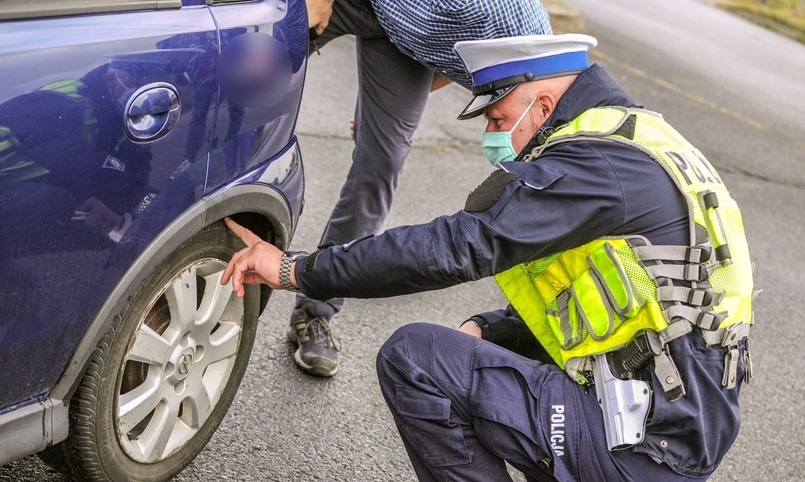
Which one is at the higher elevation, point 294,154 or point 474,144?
point 294,154

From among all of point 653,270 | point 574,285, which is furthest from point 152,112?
point 653,270

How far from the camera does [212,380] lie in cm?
271

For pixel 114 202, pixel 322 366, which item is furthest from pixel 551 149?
pixel 322 366

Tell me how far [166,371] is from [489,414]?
0.83 metres

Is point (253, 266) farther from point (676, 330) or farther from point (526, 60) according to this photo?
point (676, 330)

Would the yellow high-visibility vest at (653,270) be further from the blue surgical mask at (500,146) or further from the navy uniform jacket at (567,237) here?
the blue surgical mask at (500,146)

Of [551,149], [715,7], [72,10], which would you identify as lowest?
[715,7]

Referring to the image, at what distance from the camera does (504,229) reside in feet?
7.20

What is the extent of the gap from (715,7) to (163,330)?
59.0ft

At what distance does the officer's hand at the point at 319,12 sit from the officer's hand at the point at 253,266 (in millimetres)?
953

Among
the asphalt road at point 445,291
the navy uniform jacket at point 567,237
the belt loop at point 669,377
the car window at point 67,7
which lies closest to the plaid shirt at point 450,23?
the navy uniform jacket at point 567,237

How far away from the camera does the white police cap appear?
8.02 feet

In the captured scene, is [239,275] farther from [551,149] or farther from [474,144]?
[474,144]

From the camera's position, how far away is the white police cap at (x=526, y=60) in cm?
244
